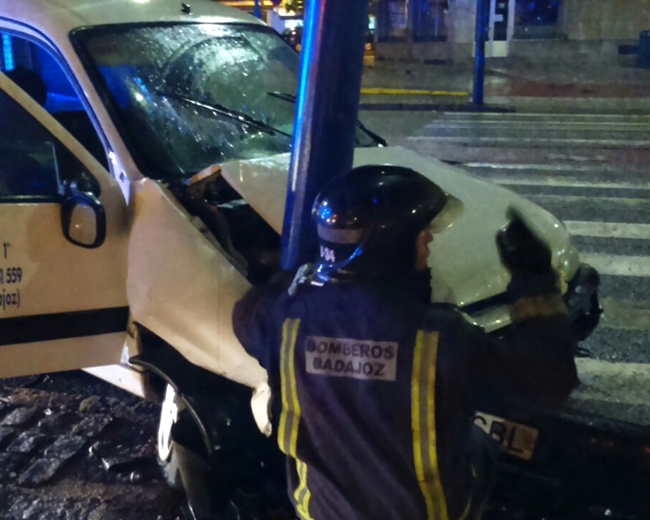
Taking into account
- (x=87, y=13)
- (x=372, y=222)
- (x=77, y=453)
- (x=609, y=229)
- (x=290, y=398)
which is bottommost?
(x=77, y=453)

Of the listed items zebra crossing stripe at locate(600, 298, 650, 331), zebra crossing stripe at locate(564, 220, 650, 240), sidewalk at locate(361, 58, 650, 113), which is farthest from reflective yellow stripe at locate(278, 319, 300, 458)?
sidewalk at locate(361, 58, 650, 113)

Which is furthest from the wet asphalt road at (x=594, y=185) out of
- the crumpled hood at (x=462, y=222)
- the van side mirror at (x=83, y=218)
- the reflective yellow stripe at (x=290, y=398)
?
the van side mirror at (x=83, y=218)

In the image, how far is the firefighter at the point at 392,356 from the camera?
6.09ft

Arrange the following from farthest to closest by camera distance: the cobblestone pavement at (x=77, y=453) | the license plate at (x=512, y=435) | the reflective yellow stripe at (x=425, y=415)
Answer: the cobblestone pavement at (x=77, y=453) < the license plate at (x=512, y=435) < the reflective yellow stripe at (x=425, y=415)

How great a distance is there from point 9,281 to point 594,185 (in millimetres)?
7348

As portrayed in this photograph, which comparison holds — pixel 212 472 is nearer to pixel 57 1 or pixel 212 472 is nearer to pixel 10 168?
pixel 10 168

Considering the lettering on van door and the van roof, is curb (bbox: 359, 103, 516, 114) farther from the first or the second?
the lettering on van door

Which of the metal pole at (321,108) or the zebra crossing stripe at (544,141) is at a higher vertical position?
the metal pole at (321,108)

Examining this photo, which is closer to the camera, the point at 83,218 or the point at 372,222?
the point at 372,222

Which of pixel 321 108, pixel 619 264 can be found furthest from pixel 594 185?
pixel 321 108

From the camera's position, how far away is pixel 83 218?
118 inches

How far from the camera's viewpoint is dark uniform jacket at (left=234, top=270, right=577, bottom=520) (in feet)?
6.07

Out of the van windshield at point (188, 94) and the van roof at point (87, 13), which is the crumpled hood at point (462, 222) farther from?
the van roof at point (87, 13)

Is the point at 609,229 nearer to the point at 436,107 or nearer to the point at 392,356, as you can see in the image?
the point at 392,356
